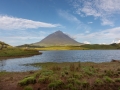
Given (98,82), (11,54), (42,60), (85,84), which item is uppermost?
(98,82)

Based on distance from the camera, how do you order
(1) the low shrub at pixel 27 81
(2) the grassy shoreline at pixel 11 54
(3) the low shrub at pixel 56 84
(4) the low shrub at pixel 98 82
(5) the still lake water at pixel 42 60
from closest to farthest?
(3) the low shrub at pixel 56 84 → (4) the low shrub at pixel 98 82 → (1) the low shrub at pixel 27 81 → (5) the still lake water at pixel 42 60 → (2) the grassy shoreline at pixel 11 54

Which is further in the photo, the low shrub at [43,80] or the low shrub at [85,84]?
the low shrub at [43,80]

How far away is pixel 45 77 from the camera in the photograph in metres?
15.8

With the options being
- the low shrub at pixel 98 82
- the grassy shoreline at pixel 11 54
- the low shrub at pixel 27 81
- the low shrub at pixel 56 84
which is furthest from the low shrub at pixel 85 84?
the grassy shoreline at pixel 11 54

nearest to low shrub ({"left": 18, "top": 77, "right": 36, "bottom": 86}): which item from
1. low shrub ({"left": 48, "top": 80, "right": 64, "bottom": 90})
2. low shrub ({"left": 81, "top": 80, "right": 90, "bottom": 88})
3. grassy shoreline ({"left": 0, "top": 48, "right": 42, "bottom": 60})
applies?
low shrub ({"left": 48, "top": 80, "right": 64, "bottom": 90})

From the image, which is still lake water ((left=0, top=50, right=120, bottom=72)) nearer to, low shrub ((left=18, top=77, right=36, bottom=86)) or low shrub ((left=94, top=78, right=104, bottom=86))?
low shrub ((left=18, top=77, right=36, bottom=86))

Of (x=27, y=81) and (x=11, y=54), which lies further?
(x=11, y=54)

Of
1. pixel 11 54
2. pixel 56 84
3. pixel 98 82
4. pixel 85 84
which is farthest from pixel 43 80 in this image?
pixel 11 54

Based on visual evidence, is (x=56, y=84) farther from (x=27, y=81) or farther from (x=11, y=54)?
(x=11, y=54)

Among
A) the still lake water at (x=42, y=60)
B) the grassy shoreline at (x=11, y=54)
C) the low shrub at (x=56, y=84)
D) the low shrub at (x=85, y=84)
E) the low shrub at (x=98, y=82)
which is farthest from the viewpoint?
the grassy shoreline at (x=11, y=54)

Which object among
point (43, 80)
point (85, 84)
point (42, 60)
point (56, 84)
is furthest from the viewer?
point (42, 60)

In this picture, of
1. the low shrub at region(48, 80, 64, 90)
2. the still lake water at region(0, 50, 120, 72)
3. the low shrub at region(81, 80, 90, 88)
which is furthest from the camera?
the still lake water at region(0, 50, 120, 72)

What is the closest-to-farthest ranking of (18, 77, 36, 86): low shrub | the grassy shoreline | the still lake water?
(18, 77, 36, 86): low shrub < the still lake water < the grassy shoreline

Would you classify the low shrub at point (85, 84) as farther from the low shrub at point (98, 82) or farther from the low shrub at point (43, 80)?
the low shrub at point (43, 80)
